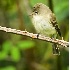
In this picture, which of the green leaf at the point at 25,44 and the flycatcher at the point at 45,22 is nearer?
the flycatcher at the point at 45,22

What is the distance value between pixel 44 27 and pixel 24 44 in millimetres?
354

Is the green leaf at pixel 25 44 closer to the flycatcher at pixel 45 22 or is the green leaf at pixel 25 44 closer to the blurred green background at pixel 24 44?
the blurred green background at pixel 24 44

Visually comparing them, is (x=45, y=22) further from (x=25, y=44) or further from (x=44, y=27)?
(x=25, y=44)

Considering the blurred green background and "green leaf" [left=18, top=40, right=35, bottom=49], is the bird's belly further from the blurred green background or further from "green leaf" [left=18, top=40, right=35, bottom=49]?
"green leaf" [left=18, top=40, right=35, bottom=49]

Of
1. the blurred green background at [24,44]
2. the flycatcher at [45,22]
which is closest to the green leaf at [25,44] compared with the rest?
the blurred green background at [24,44]

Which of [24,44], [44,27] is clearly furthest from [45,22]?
[24,44]

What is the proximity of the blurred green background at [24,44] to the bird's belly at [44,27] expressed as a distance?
210 millimetres

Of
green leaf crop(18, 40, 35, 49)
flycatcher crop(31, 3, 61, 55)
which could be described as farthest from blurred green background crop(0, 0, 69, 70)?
flycatcher crop(31, 3, 61, 55)

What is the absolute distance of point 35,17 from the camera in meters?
1.03

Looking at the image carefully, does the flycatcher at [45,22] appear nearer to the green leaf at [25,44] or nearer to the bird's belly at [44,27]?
the bird's belly at [44,27]

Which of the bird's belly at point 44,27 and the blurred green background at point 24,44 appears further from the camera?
the blurred green background at point 24,44

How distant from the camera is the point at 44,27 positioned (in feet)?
3.37

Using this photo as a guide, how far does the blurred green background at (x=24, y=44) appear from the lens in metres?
1.33

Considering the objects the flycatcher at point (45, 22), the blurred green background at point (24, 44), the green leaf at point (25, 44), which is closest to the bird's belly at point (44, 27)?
the flycatcher at point (45, 22)
